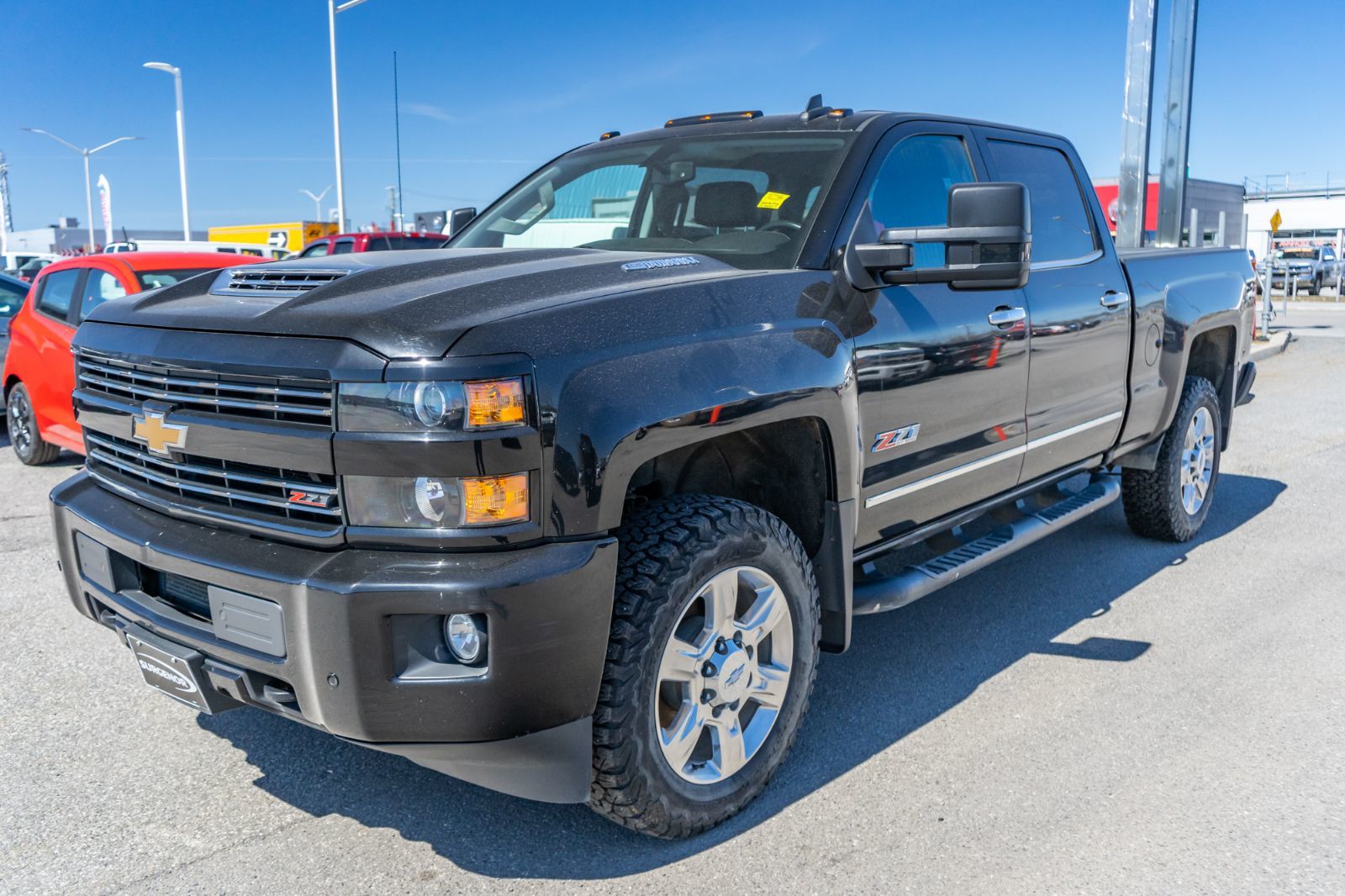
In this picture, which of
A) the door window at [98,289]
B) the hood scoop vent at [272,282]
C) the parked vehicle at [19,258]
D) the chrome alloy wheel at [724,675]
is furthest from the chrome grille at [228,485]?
the parked vehicle at [19,258]

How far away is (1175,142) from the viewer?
14352 mm

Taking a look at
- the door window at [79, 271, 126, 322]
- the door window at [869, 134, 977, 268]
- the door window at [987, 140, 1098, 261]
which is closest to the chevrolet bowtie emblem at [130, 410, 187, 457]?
the door window at [869, 134, 977, 268]

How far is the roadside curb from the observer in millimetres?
16233

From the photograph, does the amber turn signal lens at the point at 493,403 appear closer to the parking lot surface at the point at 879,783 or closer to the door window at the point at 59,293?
the parking lot surface at the point at 879,783

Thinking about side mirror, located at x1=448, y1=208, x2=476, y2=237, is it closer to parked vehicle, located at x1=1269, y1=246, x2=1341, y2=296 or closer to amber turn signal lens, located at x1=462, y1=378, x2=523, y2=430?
amber turn signal lens, located at x1=462, y1=378, x2=523, y2=430

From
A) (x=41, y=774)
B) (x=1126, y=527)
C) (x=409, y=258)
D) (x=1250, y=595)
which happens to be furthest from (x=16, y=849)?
(x=1126, y=527)

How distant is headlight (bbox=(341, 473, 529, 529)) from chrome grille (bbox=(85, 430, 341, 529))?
0.09m

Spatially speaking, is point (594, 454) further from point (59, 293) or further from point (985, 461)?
point (59, 293)

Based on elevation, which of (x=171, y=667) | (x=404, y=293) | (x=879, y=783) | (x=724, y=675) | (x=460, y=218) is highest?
(x=460, y=218)

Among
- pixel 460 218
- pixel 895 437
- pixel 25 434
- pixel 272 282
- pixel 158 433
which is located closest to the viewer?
pixel 158 433

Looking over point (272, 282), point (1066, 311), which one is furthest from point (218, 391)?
point (1066, 311)

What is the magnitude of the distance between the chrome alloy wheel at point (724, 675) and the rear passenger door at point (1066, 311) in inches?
64.9

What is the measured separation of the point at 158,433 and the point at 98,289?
17.6 ft

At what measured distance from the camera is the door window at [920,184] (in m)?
3.68
